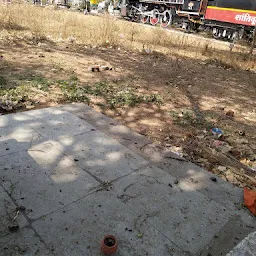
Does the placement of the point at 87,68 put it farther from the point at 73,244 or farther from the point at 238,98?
the point at 73,244

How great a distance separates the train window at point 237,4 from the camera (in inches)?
516

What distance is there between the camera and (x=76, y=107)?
383 cm

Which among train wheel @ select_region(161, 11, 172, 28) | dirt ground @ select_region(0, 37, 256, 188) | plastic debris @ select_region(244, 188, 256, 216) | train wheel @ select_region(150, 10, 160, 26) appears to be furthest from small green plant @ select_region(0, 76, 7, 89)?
train wheel @ select_region(150, 10, 160, 26)

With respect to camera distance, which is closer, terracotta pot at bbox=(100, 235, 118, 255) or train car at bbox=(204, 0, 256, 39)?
terracotta pot at bbox=(100, 235, 118, 255)

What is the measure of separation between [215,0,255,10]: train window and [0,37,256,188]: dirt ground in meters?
7.12

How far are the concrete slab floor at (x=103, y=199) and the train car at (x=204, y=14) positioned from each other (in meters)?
13.3

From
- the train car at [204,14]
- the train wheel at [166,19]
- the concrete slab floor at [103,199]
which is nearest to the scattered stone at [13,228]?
the concrete slab floor at [103,199]

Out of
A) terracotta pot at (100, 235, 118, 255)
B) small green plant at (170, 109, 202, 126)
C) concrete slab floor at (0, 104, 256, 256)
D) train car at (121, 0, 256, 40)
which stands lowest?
small green plant at (170, 109, 202, 126)

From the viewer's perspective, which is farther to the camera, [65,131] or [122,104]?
[122,104]

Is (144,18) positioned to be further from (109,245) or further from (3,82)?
(109,245)

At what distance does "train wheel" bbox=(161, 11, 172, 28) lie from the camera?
17.6 metres

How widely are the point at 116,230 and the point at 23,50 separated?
675 centimetres

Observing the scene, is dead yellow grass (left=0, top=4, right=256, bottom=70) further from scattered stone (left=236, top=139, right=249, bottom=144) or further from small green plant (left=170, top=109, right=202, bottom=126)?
scattered stone (left=236, top=139, right=249, bottom=144)

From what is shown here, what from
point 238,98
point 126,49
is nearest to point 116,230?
point 238,98
